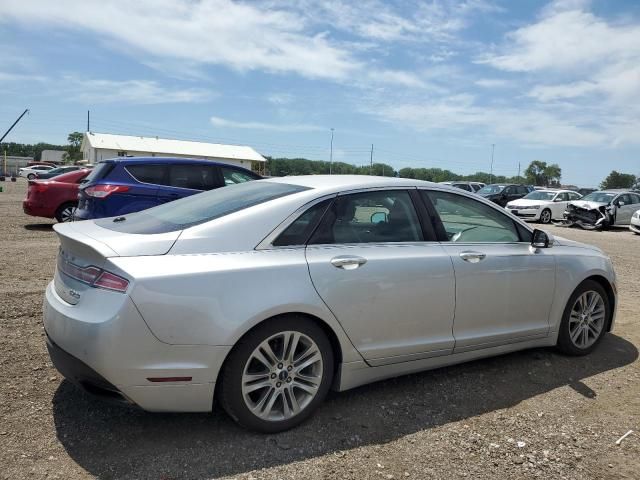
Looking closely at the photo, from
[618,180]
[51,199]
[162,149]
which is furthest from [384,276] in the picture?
[618,180]

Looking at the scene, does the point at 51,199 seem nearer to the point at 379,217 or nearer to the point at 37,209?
the point at 37,209

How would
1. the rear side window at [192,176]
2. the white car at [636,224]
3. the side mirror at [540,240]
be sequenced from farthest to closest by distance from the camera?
the white car at [636,224] → the rear side window at [192,176] → the side mirror at [540,240]

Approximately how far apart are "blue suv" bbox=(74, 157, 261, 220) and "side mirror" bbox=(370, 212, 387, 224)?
6078 millimetres

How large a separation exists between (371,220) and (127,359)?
1853 millimetres

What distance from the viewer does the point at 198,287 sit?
114 inches

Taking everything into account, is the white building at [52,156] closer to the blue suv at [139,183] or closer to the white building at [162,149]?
the white building at [162,149]

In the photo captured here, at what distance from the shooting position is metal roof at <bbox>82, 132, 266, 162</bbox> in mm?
63812

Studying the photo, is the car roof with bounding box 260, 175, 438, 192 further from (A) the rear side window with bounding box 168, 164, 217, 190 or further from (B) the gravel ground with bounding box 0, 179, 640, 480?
(A) the rear side window with bounding box 168, 164, 217, 190

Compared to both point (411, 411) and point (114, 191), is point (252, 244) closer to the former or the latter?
point (411, 411)

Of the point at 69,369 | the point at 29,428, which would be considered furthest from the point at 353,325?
the point at 29,428

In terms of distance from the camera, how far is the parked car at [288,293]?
9.43ft

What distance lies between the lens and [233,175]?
10.3 metres

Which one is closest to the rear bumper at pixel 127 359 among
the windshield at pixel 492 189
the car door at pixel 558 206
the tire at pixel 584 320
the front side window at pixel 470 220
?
the front side window at pixel 470 220

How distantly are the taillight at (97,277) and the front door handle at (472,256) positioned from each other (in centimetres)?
236
